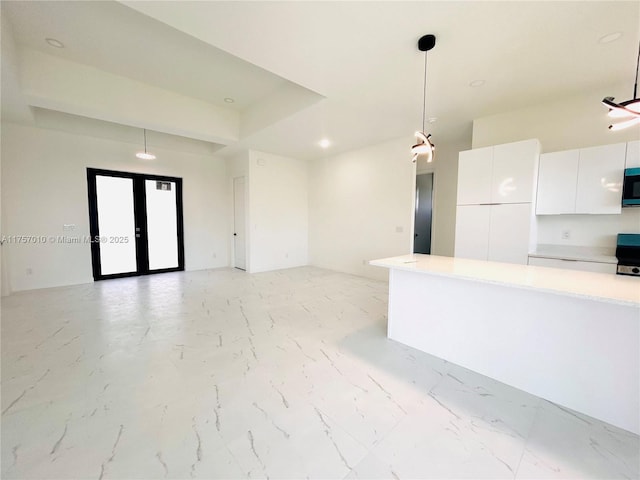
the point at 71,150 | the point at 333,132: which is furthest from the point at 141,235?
the point at 333,132

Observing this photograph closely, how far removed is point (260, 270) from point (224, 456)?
4.98 m

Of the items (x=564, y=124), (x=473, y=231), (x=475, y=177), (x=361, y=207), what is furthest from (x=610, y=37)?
(x=361, y=207)

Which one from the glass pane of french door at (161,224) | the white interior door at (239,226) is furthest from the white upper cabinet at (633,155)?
the glass pane of french door at (161,224)

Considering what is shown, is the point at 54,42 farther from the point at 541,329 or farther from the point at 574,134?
the point at 574,134

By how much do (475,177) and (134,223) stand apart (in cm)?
677

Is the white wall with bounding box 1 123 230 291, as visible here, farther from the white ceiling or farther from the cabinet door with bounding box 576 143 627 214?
the cabinet door with bounding box 576 143 627 214

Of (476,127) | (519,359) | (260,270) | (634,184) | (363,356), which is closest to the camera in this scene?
(519,359)

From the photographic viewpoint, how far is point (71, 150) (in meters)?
4.97

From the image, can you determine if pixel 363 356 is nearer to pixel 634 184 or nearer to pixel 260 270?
pixel 634 184

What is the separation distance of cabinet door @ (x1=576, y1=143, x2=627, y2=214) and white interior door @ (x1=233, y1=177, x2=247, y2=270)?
598 cm

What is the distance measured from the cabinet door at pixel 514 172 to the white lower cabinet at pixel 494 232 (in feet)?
0.39

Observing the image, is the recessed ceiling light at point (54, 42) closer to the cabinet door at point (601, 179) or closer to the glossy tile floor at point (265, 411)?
the glossy tile floor at point (265, 411)

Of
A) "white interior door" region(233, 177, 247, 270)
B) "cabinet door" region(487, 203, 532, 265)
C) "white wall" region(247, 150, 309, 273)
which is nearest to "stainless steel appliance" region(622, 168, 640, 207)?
"cabinet door" region(487, 203, 532, 265)

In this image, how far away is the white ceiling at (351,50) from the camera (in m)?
2.01
